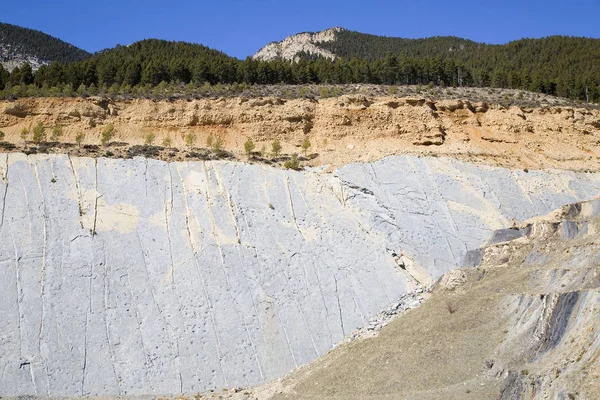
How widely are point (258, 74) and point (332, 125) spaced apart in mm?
15346

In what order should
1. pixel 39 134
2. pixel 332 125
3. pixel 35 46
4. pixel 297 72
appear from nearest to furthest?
1. pixel 39 134
2. pixel 332 125
3. pixel 297 72
4. pixel 35 46

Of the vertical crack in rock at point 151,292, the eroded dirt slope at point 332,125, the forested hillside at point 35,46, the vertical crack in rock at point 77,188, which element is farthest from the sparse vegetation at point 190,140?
the forested hillside at point 35,46

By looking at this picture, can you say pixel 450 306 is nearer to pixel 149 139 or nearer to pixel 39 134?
pixel 149 139

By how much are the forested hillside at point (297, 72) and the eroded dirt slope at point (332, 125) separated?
85.3 inches

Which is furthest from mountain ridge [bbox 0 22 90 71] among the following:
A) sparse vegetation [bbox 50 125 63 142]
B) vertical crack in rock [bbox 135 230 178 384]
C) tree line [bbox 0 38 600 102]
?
vertical crack in rock [bbox 135 230 178 384]

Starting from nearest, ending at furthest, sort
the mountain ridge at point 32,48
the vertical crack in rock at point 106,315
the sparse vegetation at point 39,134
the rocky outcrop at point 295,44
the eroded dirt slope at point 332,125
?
the vertical crack in rock at point 106,315
the sparse vegetation at point 39,134
the eroded dirt slope at point 332,125
the mountain ridge at point 32,48
the rocky outcrop at point 295,44

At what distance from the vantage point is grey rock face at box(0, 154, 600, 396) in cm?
1969

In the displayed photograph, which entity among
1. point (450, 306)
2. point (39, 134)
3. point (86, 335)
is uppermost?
point (39, 134)

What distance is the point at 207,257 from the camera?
2348 cm

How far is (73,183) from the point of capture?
25750 millimetres

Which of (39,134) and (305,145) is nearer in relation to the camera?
(39,134)

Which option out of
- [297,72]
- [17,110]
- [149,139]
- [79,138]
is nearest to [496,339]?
[149,139]

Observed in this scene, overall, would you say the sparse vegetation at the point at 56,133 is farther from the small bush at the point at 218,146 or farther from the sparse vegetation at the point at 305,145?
the sparse vegetation at the point at 305,145

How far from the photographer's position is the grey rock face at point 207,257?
775 inches
